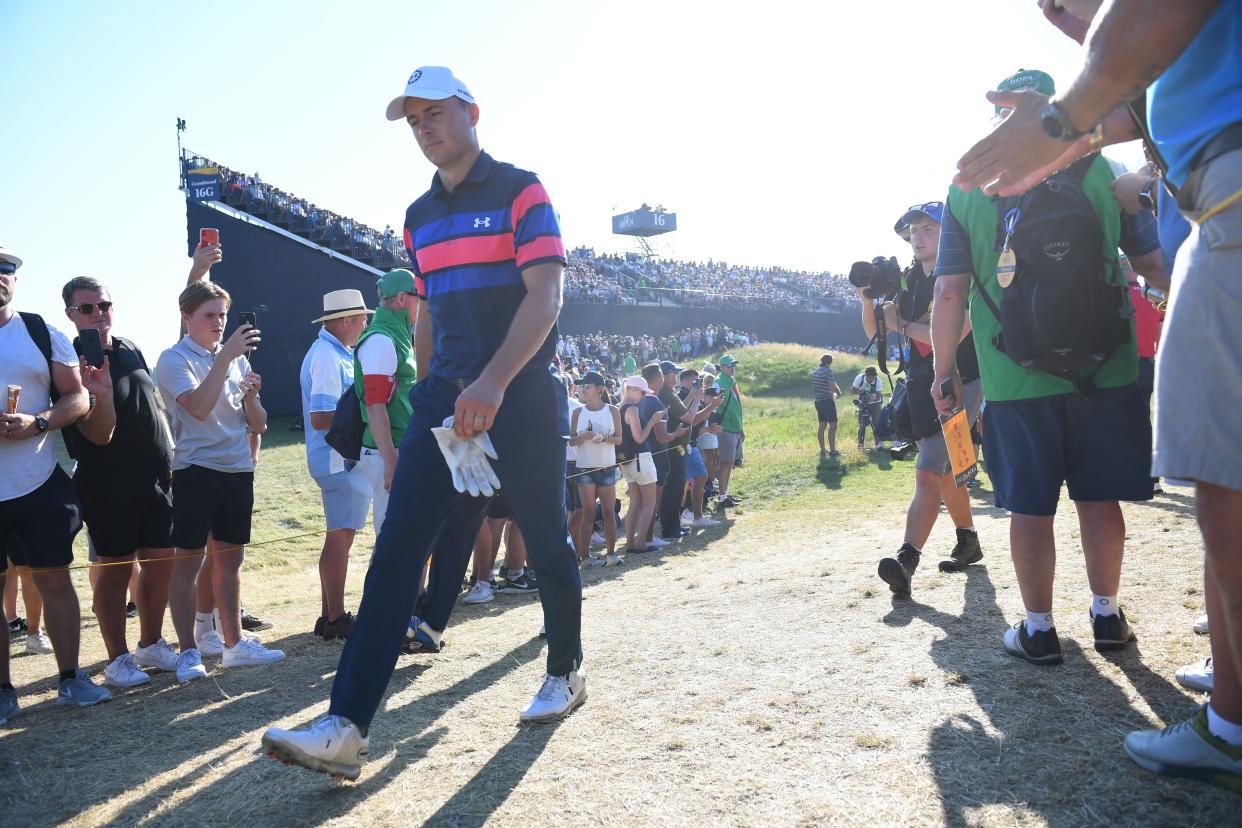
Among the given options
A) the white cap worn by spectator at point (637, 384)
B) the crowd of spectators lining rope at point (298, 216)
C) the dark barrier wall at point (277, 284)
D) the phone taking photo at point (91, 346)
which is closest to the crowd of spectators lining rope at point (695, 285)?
the crowd of spectators lining rope at point (298, 216)

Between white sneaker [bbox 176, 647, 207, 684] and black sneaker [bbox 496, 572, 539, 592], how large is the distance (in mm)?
3222

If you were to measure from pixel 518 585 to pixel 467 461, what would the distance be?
16.6ft

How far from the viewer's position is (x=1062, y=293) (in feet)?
9.98

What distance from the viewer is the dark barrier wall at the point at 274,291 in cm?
2409

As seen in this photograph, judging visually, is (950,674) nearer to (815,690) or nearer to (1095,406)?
(815,690)

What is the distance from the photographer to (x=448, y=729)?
126 inches

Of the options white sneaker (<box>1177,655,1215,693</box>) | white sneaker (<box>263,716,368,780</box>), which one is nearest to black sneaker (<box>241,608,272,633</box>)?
white sneaker (<box>263,716,368,780</box>)

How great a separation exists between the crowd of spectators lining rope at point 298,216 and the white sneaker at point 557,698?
22821mm

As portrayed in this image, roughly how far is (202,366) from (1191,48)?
4.96 meters

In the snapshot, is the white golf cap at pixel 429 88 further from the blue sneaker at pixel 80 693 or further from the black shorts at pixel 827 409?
the black shorts at pixel 827 409

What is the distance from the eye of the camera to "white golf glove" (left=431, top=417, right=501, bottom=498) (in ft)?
9.24

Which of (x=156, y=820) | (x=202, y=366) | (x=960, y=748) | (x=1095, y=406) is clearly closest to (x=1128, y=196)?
(x=1095, y=406)

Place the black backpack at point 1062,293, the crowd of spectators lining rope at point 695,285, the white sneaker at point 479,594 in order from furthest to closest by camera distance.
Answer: the crowd of spectators lining rope at point 695,285 < the white sneaker at point 479,594 < the black backpack at point 1062,293

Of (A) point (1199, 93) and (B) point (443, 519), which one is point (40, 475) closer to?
(B) point (443, 519)
